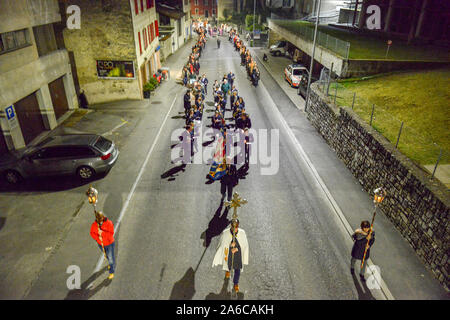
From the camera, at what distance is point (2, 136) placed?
1375 cm

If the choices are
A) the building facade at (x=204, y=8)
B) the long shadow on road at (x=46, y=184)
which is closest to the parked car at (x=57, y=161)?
the long shadow on road at (x=46, y=184)

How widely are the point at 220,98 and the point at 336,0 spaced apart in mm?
43641

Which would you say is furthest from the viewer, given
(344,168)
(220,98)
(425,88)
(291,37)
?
(291,37)

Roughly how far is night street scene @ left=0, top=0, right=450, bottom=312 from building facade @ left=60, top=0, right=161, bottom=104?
0.09 metres

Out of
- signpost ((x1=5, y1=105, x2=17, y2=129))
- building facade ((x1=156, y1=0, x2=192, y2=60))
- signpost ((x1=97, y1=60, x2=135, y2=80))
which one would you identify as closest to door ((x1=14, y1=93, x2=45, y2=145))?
signpost ((x1=5, y1=105, x2=17, y2=129))

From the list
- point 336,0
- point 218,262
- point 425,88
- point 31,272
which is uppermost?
point 336,0

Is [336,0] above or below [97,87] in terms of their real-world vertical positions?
above

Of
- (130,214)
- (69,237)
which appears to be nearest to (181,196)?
(130,214)

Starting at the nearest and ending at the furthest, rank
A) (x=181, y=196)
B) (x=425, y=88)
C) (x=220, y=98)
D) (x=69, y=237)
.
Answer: (x=69, y=237) < (x=181, y=196) < (x=425, y=88) < (x=220, y=98)

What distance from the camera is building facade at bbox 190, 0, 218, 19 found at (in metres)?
94.0

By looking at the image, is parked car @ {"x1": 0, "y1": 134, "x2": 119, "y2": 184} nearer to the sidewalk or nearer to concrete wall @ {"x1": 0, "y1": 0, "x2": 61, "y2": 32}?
concrete wall @ {"x1": 0, "y1": 0, "x2": 61, "y2": 32}

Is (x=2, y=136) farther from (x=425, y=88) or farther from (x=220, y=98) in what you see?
(x=425, y=88)

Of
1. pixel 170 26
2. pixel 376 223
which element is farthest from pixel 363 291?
pixel 170 26

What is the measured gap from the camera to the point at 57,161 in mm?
11688
